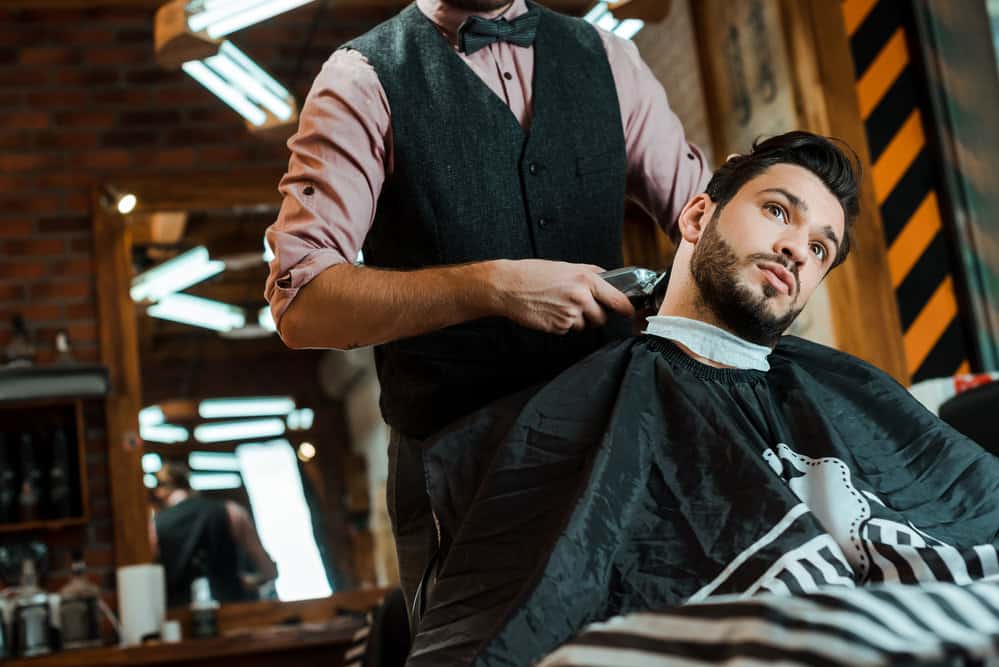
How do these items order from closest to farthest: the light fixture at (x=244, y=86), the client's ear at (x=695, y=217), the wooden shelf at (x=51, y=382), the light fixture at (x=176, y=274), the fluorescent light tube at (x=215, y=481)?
the client's ear at (x=695, y=217) → the light fixture at (x=244, y=86) → the wooden shelf at (x=51, y=382) → the fluorescent light tube at (x=215, y=481) → the light fixture at (x=176, y=274)

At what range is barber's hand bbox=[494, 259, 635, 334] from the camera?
5.37 feet

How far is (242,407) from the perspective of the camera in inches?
197

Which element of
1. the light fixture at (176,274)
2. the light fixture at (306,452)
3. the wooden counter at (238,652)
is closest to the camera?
the wooden counter at (238,652)

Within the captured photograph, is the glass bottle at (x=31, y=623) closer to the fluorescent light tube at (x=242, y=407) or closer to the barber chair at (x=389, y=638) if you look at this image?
the fluorescent light tube at (x=242, y=407)

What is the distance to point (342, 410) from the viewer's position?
5109mm

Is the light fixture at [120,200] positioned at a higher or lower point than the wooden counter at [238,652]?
higher

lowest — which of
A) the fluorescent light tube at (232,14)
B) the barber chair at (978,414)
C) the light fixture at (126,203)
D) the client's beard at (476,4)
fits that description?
the barber chair at (978,414)

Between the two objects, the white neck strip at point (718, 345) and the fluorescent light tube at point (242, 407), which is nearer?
the white neck strip at point (718, 345)

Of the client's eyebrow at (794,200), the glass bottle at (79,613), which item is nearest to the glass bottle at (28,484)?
the glass bottle at (79,613)

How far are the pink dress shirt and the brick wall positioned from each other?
3182mm

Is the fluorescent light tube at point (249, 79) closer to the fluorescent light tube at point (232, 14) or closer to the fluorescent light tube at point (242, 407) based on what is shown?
the fluorescent light tube at point (232, 14)

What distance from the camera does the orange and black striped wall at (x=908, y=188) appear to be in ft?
12.7

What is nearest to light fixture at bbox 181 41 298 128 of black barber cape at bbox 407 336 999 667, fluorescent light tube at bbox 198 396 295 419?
fluorescent light tube at bbox 198 396 295 419

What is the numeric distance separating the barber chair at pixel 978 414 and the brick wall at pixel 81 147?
10.9 ft
